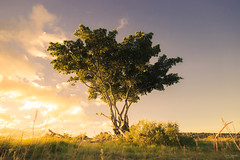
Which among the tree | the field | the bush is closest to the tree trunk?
the tree

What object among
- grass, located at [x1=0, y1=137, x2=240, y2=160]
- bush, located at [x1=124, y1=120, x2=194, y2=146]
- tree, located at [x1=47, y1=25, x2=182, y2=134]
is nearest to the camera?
grass, located at [x1=0, y1=137, x2=240, y2=160]

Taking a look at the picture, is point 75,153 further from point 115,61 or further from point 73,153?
point 115,61

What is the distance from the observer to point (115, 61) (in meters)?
19.0

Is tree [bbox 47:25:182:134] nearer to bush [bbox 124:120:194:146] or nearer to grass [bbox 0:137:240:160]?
bush [bbox 124:120:194:146]

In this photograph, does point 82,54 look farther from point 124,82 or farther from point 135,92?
point 135,92

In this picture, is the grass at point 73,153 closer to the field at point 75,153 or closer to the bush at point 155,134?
the field at point 75,153

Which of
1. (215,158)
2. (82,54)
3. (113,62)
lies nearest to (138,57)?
(113,62)

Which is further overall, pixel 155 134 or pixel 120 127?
pixel 120 127

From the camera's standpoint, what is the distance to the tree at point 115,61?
1817 centimetres

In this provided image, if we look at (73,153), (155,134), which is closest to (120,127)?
(155,134)

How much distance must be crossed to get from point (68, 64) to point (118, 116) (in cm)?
853

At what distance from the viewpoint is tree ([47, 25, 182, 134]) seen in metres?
18.2

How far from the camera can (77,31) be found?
60.6 ft

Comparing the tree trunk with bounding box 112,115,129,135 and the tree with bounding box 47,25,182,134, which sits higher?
the tree with bounding box 47,25,182,134
